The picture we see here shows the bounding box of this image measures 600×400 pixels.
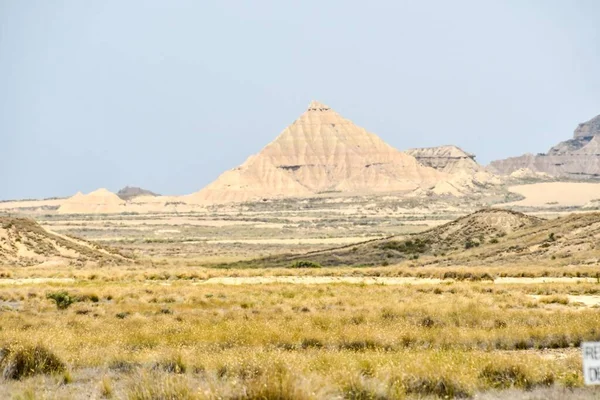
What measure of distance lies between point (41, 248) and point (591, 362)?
166 feet

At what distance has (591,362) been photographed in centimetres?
738

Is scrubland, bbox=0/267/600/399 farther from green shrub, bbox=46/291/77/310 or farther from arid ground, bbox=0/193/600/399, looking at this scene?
green shrub, bbox=46/291/77/310

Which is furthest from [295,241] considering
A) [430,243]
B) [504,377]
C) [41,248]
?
[504,377]

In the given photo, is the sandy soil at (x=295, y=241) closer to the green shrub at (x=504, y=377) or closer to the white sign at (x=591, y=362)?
the green shrub at (x=504, y=377)

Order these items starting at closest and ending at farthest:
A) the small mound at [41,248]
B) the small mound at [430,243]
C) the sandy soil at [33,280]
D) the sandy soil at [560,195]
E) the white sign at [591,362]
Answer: the white sign at [591,362]
the sandy soil at [33,280]
the small mound at [41,248]
the small mound at [430,243]
the sandy soil at [560,195]

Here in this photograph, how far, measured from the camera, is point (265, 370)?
9.06 m

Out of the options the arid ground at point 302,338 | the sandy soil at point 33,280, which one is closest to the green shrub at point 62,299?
the arid ground at point 302,338

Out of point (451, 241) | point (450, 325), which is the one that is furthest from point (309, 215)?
point (450, 325)

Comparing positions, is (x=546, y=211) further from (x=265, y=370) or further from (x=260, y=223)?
(x=265, y=370)

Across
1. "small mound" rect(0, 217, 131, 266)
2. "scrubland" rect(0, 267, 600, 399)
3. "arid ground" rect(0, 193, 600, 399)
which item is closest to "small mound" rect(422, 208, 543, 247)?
"arid ground" rect(0, 193, 600, 399)

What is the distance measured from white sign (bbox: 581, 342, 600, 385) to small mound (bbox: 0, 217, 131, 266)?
45.3m

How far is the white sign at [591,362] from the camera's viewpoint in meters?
7.40

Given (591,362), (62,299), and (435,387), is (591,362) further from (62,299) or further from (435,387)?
(62,299)

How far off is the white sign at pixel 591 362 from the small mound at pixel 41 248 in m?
45.3
